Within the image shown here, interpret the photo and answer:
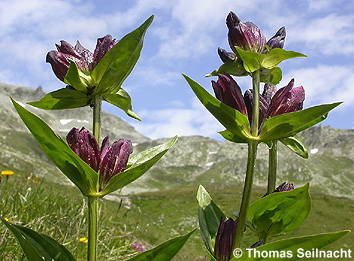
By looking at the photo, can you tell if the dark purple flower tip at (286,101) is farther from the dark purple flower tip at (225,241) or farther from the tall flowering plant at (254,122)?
the dark purple flower tip at (225,241)

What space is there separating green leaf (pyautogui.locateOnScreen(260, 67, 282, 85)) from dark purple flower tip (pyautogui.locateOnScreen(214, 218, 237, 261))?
2.27 ft

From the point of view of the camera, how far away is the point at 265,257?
4.77 feet

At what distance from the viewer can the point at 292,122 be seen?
5.54 ft

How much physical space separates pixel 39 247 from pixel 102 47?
0.88 meters

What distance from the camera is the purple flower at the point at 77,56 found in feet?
6.01

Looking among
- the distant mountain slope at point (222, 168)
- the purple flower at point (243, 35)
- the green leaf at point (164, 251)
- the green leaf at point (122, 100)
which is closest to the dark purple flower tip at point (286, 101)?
the purple flower at point (243, 35)

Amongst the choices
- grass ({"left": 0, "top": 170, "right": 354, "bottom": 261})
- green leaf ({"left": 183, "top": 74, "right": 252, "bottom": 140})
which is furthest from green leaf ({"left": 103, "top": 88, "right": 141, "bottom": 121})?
grass ({"left": 0, "top": 170, "right": 354, "bottom": 261})

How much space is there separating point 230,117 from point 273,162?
32 centimetres

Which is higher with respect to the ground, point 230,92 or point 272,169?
point 230,92

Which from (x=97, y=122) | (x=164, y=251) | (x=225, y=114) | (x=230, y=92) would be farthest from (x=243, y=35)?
(x=164, y=251)

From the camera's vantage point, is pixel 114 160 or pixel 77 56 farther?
pixel 77 56

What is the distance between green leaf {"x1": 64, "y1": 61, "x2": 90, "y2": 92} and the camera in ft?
5.47

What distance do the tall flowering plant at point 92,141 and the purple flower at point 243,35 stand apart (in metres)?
0.42

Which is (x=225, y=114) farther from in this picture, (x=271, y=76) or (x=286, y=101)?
(x=271, y=76)
